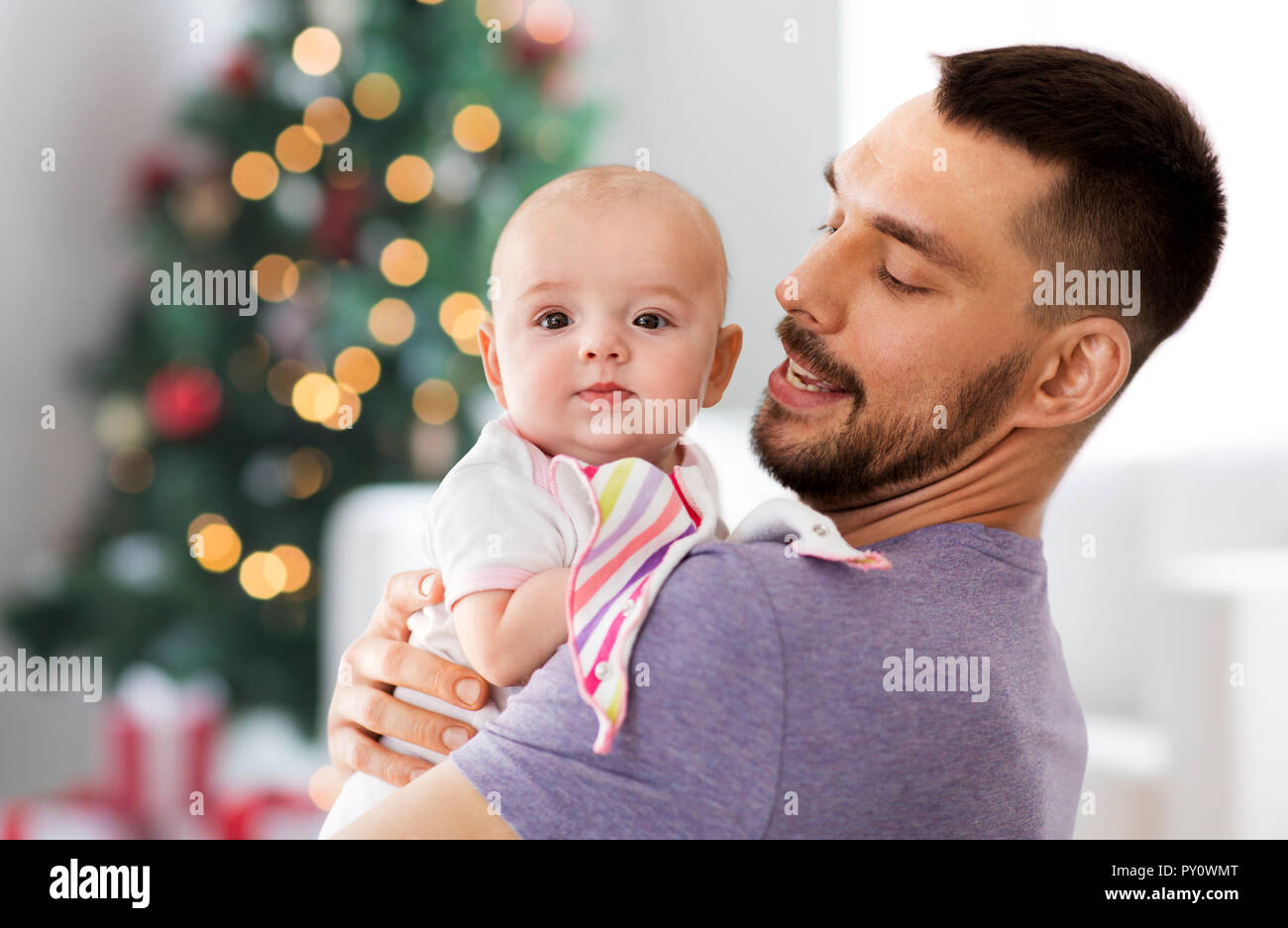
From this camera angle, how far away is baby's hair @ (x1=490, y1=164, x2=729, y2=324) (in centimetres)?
120

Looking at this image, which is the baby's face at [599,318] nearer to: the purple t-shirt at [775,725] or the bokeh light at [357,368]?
the purple t-shirt at [775,725]

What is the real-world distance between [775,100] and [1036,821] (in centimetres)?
367

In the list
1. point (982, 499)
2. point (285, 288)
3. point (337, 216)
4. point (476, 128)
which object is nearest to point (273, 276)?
point (285, 288)

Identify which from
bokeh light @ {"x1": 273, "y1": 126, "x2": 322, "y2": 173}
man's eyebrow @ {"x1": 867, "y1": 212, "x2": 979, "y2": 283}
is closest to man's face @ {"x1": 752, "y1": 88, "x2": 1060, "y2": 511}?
man's eyebrow @ {"x1": 867, "y1": 212, "x2": 979, "y2": 283}

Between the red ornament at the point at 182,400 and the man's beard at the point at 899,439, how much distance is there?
2751 mm

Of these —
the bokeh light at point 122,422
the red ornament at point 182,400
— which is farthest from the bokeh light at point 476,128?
the bokeh light at point 122,422

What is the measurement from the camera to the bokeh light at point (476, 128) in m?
3.52

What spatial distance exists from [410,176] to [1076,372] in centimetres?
269

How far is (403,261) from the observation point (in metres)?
3.54

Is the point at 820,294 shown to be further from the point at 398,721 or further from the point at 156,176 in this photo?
the point at 156,176

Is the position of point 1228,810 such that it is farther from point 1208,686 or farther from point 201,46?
point 201,46

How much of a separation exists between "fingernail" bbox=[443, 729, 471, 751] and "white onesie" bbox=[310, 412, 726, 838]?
15 mm
